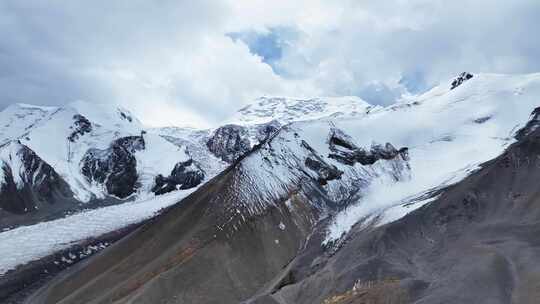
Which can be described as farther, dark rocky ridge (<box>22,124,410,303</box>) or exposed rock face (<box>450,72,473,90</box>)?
exposed rock face (<box>450,72,473,90</box>)

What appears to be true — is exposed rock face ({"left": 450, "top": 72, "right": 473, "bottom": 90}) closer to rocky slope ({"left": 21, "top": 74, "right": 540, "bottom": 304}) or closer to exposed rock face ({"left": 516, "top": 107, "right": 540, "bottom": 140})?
rocky slope ({"left": 21, "top": 74, "right": 540, "bottom": 304})

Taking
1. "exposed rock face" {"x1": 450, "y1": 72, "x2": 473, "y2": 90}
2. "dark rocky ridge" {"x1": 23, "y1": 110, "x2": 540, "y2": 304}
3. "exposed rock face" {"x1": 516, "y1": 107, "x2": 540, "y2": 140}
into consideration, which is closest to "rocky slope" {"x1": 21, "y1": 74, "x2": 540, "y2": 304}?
"dark rocky ridge" {"x1": 23, "y1": 110, "x2": 540, "y2": 304}

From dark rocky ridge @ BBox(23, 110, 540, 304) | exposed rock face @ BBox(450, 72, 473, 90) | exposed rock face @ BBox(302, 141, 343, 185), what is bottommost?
dark rocky ridge @ BBox(23, 110, 540, 304)

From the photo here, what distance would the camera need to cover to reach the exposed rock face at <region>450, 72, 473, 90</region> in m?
180

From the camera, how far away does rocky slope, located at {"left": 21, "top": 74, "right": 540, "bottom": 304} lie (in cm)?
6762

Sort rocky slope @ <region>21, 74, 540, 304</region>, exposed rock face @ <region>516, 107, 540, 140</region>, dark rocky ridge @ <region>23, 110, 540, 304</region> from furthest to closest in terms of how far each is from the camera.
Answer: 1. exposed rock face @ <region>516, 107, 540, 140</region>
2. rocky slope @ <region>21, 74, 540, 304</region>
3. dark rocky ridge @ <region>23, 110, 540, 304</region>

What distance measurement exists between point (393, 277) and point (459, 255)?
11.2m

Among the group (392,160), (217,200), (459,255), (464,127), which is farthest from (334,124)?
(459,255)

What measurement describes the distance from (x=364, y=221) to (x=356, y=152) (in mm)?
37555

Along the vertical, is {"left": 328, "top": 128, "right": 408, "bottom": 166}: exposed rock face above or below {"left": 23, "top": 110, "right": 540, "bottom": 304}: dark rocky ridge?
above

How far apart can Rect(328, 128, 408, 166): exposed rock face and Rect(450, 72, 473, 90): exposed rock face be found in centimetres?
5667

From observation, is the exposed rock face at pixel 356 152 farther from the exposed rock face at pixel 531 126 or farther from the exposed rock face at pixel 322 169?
the exposed rock face at pixel 531 126

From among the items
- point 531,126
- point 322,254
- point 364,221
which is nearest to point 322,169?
point 364,221

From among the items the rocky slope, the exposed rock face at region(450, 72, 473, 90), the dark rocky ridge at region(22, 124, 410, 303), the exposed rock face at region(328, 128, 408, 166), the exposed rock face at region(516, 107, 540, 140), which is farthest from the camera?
the exposed rock face at region(450, 72, 473, 90)
